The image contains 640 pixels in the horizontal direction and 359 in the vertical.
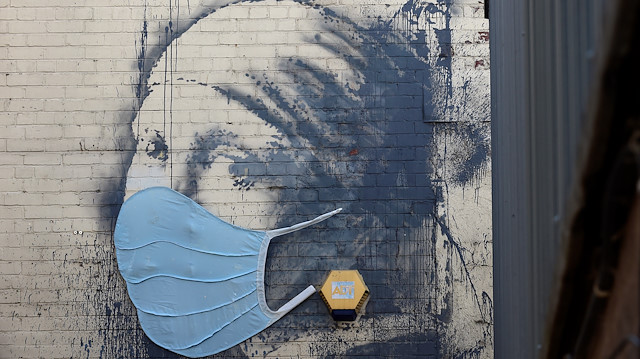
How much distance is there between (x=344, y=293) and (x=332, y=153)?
133cm

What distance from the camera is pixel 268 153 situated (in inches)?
224

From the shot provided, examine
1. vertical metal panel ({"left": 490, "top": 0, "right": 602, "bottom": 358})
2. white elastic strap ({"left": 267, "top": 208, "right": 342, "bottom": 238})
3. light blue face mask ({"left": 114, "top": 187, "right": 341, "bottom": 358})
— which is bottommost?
light blue face mask ({"left": 114, "top": 187, "right": 341, "bottom": 358})

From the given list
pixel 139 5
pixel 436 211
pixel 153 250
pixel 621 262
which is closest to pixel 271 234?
pixel 153 250

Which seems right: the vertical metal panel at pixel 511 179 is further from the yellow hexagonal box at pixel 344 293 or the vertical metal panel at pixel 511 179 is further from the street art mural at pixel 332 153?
the yellow hexagonal box at pixel 344 293

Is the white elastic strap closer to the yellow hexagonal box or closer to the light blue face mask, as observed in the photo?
the light blue face mask

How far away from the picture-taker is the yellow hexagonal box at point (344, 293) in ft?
18.0

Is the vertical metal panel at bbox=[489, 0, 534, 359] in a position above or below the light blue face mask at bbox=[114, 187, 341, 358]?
above

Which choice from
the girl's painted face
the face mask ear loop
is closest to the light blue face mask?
the face mask ear loop

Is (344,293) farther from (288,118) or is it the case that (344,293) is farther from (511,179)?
(511,179)

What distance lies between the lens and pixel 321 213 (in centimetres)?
566

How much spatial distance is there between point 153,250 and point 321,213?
162 centimetres

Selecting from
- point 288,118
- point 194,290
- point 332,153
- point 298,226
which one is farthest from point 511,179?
point 194,290

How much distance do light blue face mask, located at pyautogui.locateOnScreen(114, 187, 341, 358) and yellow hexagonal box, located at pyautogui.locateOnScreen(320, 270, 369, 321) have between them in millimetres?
171

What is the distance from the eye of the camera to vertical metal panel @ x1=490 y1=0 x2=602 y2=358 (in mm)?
2393
